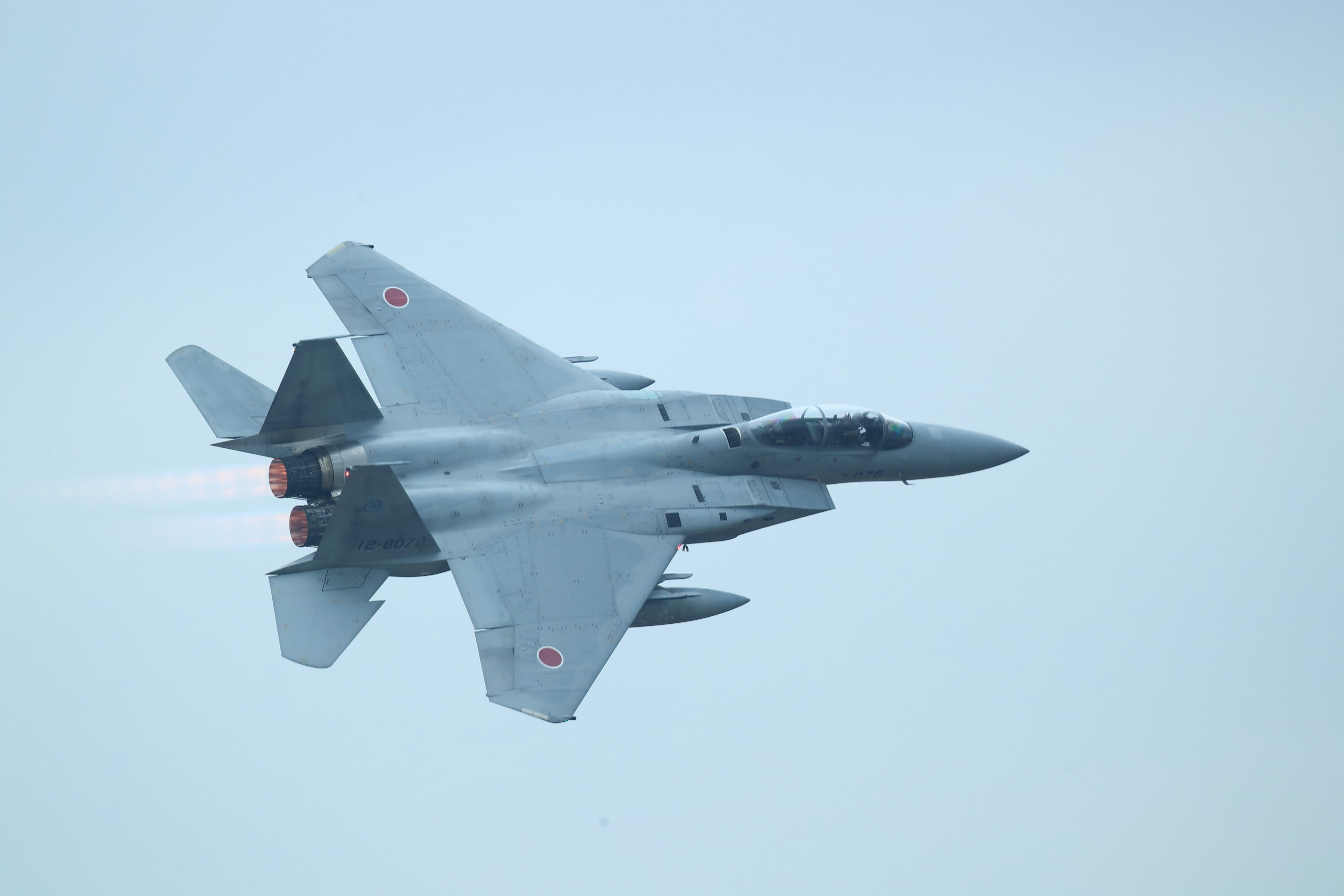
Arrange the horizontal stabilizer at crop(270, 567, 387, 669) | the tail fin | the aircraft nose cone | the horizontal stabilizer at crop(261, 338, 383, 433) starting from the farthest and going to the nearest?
the aircraft nose cone < the tail fin < the horizontal stabilizer at crop(261, 338, 383, 433) < the horizontal stabilizer at crop(270, 567, 387, 669)

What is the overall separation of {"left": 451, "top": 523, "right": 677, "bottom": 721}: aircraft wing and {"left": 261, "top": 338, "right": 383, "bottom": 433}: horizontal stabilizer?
2883 millimetres

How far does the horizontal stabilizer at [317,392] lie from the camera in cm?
2795

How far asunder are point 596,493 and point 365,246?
6.44m

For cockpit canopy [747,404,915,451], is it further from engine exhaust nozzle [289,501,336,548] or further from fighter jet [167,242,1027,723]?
engine exhaust nozzle [289,501,336,548]

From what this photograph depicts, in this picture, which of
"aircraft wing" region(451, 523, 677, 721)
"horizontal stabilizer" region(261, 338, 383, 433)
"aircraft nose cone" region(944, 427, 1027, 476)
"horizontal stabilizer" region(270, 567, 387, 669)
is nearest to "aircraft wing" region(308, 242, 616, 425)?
"horizontal stabilizer" region(261, 338, 383, 433)

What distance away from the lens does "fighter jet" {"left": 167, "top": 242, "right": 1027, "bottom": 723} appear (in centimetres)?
2784

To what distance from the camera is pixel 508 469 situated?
29.4 m

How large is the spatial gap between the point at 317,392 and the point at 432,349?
3187mm

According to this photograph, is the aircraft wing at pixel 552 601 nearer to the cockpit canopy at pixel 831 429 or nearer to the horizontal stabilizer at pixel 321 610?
the horizontal stabilizer at pixel 321 610

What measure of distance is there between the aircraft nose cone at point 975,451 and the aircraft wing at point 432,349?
6262 mm

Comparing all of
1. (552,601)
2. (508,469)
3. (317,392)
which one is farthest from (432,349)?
(552,601)

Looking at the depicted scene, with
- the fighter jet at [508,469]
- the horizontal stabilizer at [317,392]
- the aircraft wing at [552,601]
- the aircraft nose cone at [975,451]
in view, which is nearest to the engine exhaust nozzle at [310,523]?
the fighter jet at [508,469]

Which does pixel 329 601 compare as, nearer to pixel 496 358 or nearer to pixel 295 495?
pixel 295 495

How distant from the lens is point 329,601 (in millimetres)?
27984
